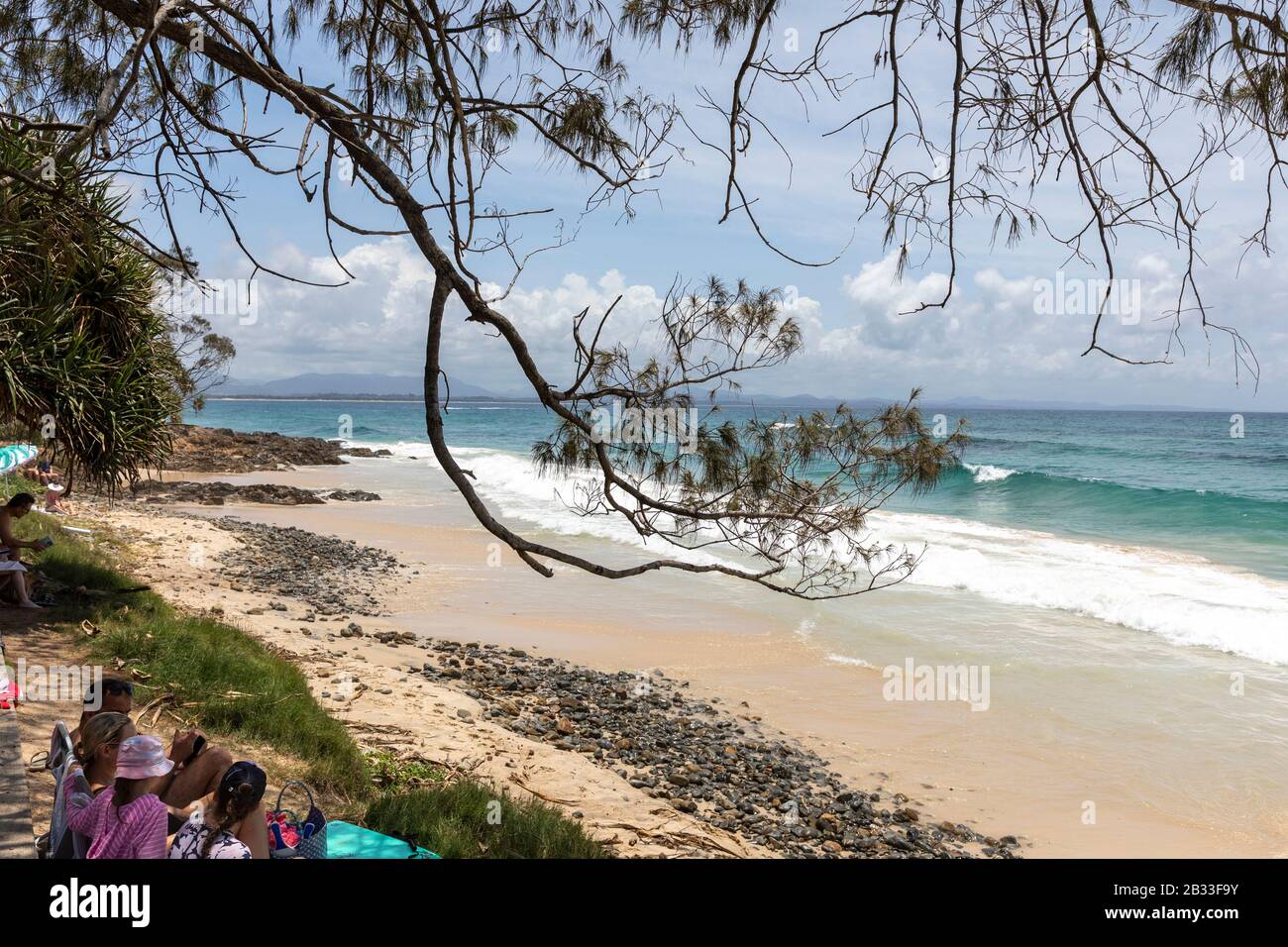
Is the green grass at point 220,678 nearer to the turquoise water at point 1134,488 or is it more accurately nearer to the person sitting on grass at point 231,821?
the person sitting on grass at point 231,821

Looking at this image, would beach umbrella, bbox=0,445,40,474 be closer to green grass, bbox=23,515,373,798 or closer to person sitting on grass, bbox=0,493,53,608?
green grass, bbox=23,515,373,798

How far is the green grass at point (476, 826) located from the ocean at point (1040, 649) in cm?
174

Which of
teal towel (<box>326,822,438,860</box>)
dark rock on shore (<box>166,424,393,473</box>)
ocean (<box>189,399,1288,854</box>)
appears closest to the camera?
teal towel (<box>326,822,438,860</box>)

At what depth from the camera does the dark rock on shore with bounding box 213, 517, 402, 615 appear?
1143 centimetres

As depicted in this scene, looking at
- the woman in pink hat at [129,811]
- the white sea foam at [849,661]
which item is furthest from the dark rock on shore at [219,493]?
the woman in pink hat at [129,811]

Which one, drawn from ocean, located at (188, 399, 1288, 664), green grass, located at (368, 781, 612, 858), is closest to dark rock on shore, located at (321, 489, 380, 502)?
ocean, located at (188, 399, 1288, 664)

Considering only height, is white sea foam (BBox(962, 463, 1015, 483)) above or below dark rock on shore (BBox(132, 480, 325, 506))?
above

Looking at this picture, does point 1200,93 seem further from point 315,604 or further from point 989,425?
point 989,425

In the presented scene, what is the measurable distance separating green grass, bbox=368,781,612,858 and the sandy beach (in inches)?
26.8

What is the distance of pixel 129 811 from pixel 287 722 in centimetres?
237

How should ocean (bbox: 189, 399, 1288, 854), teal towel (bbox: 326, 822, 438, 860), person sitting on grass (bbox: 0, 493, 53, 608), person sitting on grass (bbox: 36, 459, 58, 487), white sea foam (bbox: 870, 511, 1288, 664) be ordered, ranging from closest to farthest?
teal towel (bbox: 326, 822, 438, 860), ocean (bbox: 189, 399, 1288, 854), person sitting on grass (bbox: 0, 493, 53, 608), white sea foam (bbox: 870, 511, 1288, 664), person sitting on grass (bbox: 36, 459, 58, 487)

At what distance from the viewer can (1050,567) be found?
16109 mm

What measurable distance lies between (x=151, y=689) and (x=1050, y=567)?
47.4 feet

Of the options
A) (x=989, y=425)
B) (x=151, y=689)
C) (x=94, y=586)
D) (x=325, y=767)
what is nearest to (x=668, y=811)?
(x=325, y=767)
